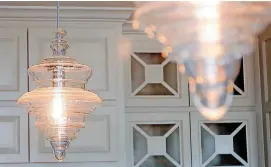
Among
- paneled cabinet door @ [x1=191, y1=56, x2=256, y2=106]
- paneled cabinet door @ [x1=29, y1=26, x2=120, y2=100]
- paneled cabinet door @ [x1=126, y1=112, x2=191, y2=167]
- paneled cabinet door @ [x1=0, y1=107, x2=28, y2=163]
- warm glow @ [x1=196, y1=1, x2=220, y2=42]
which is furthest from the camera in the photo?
paneled cabinet door @ [x1=191, y1=56, x2=256, y2=106]

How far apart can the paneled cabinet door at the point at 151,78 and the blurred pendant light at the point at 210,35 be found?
201 centimetres

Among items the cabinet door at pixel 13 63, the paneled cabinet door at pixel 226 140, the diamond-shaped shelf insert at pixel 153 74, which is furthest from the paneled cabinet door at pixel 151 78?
the cabinet door at pixel 13 63

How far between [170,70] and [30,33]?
0.84 meters

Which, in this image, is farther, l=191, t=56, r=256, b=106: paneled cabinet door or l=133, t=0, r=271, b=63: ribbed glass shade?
l=191, t=56, r=256, b=106: paneled cabinet door

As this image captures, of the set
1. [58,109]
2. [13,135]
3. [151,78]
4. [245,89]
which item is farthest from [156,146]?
[58,109]

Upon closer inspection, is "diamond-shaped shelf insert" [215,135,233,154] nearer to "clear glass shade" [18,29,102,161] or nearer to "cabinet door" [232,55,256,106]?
"cabinet door" [232,55,256,106]

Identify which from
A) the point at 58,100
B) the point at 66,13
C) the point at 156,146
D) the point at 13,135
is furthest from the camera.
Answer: the point at 156,146

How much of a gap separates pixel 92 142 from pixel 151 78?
0.57 metres

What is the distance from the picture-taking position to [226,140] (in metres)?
3.05

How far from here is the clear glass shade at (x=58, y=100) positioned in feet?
5.25

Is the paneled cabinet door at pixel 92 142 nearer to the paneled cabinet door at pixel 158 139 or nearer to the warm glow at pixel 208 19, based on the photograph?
→ the paneled cabinet door at pixel 158 139

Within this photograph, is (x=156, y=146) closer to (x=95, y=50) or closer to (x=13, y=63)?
(x=95, y=50)

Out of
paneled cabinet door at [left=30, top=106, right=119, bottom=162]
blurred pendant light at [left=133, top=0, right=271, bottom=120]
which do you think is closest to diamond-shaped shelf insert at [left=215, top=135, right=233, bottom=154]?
paneled cabinet door at [left=30, top=106, right=119, bottom=162]

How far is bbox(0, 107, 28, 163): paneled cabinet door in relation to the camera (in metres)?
2.57
